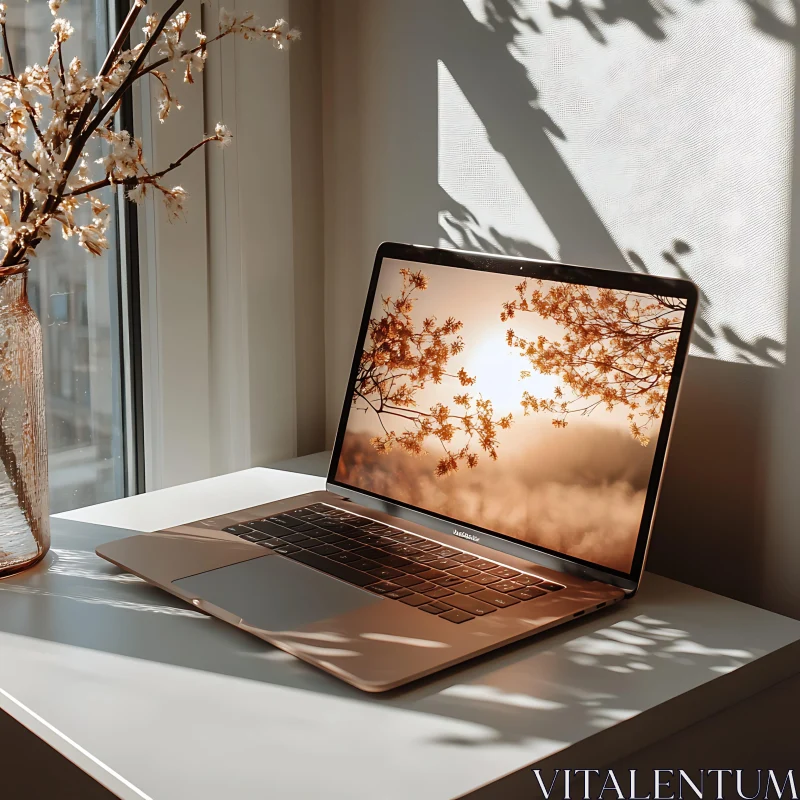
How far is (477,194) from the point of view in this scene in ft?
4.07

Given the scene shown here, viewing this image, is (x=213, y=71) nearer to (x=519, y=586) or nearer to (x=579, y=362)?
(x=579, y=362)

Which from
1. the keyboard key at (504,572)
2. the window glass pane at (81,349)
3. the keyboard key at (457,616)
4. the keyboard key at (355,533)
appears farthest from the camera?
the window glass pane at (81,349)

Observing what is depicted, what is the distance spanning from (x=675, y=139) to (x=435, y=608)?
20.5 inches

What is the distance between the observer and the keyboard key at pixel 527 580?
0.97 meters

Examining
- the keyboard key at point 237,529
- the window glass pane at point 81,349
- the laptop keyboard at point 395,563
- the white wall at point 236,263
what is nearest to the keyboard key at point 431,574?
the laptop keyboard at point 395,563

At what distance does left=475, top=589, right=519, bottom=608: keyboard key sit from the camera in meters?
0.92

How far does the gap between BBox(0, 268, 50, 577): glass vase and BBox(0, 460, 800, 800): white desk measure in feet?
0.13

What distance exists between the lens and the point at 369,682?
2.53ft

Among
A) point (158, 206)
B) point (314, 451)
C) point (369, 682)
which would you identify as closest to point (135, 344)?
point (158, 206)

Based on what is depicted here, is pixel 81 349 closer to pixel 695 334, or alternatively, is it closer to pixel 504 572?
pixel 504 572

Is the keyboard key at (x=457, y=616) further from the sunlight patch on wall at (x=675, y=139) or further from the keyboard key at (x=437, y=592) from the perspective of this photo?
the sunlight patch on wall at (x=675, y=139)

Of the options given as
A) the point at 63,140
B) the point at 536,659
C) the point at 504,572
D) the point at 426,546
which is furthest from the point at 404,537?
the point at 63,140

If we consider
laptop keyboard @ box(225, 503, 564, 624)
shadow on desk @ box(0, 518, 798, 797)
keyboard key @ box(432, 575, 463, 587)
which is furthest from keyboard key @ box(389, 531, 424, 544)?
shadow on desk @ box(0, 518, 798, 797)

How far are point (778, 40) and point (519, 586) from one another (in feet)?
1.81
